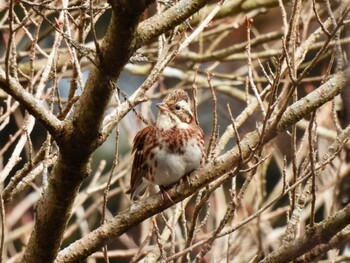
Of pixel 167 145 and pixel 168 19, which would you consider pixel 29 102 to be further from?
pixel 167 145

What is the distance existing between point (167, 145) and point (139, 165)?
197 mm

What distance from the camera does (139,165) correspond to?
15.5ft

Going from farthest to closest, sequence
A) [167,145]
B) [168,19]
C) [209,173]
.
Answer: [167,145]
[209,173]
[168,19]

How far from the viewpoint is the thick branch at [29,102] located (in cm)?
308

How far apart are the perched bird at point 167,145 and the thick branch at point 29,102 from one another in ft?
4.50

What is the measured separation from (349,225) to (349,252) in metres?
1.63

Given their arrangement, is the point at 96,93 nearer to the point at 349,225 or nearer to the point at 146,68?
the point at 349,225

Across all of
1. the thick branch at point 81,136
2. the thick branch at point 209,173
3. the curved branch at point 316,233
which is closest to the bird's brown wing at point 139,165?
the thick branch at point 209,173

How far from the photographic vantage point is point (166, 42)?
3.96 m

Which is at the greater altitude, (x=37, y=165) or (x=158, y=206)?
(x=37, y=165)

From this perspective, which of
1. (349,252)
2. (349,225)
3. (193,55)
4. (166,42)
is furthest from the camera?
(193,55)

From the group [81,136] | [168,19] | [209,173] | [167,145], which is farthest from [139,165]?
[168,19]

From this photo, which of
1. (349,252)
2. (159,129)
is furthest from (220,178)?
(349,252)

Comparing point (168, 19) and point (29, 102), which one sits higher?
point (168, 19)
